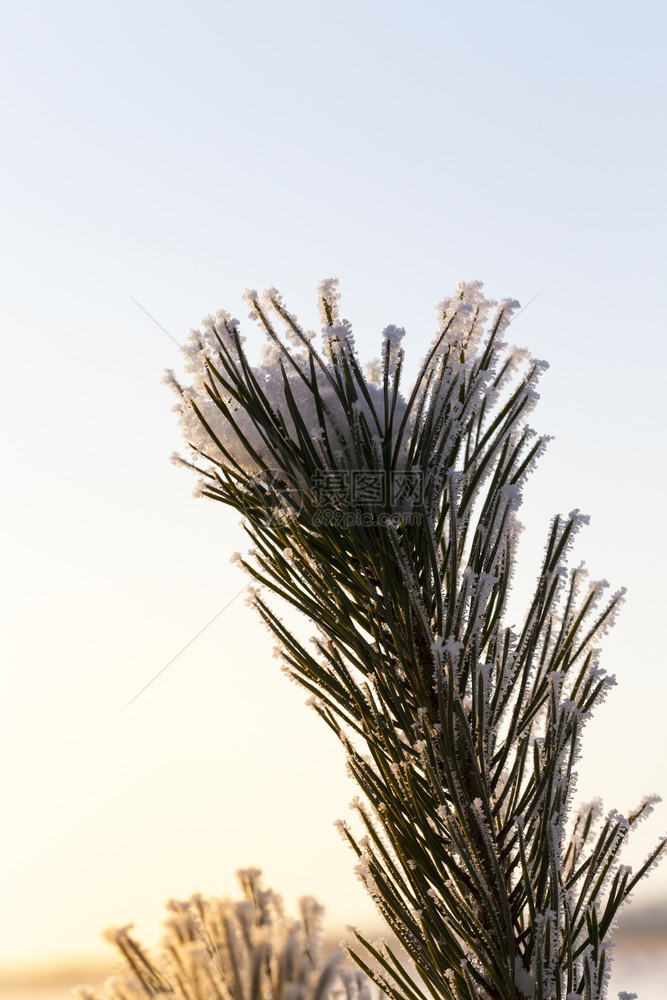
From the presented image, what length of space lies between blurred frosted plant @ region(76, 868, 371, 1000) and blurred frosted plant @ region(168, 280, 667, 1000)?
68cm

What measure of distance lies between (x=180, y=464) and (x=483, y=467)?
797 millimetres

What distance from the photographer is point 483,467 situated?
6.91 ft

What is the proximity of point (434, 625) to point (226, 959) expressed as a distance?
1.01m

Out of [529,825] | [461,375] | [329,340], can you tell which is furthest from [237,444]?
[529,825]

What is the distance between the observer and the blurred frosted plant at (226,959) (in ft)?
3.70

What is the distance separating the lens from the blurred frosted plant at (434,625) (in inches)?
72.2

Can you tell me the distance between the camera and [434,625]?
2008mm

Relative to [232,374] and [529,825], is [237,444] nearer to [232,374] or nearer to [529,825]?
[232,374]

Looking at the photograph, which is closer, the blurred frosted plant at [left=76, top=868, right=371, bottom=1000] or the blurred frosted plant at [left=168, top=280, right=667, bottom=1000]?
the blurred frosted plant at [left=76, top=868, right=371, bottom=1000]

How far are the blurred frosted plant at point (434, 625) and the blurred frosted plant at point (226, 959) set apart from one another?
0.68 metres

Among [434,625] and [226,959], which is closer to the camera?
[226,959]

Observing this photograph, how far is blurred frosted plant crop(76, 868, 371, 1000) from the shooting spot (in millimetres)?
1128

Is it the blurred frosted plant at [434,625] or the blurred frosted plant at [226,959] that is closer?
the blurred frosted plant at [226,959]

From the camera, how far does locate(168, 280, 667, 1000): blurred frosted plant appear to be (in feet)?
6.02
